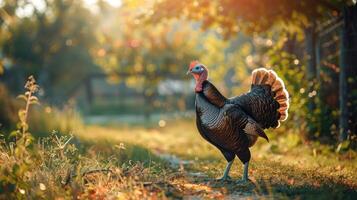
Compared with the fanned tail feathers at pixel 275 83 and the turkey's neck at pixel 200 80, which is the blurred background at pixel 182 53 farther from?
the turkey's neck at pixel 200 80

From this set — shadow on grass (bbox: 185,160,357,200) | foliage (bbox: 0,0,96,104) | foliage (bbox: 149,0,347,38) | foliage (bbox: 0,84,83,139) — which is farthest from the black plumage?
foliage (bbox: 0,0,96,104)

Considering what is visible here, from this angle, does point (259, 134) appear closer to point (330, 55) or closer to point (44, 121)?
point (330, 55)

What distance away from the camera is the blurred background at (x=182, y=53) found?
1366 cm

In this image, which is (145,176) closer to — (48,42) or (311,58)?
(311,58)

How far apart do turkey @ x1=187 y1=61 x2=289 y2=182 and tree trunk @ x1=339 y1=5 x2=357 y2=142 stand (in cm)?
423

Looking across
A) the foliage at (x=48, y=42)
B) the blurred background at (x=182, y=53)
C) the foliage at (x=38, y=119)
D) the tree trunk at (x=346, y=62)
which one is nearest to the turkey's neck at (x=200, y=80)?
the blurred background at (x=182, y=53)

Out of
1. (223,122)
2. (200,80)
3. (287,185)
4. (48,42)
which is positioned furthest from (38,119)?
(48,42)

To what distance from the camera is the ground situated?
7.38 metres

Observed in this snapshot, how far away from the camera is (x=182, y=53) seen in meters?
30.1

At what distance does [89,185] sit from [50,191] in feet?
1.52

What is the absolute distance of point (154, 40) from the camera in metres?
29.4

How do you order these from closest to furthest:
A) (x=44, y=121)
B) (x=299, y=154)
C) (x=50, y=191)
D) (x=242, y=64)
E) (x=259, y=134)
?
(x=50, y=191), (x=259, y=134), (x=299, y=154), (x=44, y=121), (x=242, y=64)

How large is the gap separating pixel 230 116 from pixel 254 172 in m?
1.48

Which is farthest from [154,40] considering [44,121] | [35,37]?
[44,121]
